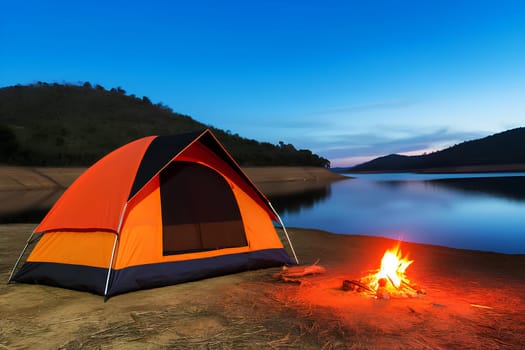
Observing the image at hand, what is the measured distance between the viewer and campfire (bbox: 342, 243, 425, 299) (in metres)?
5.49

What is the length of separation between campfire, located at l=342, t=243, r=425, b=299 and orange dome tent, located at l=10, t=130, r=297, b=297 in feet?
6.42

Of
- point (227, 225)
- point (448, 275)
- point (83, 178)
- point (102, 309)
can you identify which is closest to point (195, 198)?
point (227, 225)

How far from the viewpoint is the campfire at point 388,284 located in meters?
5.49

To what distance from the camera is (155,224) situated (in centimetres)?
638

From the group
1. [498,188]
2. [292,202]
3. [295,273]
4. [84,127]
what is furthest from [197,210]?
[84,127]

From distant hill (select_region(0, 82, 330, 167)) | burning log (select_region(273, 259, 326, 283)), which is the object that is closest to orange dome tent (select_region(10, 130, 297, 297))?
burning log (select_region(273, 259, 326, 283))

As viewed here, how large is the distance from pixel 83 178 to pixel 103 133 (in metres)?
77.0

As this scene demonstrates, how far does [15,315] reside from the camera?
4.86 meters

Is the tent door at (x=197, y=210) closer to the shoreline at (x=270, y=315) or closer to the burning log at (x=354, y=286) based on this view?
the shoreline at (x=270, y=315)

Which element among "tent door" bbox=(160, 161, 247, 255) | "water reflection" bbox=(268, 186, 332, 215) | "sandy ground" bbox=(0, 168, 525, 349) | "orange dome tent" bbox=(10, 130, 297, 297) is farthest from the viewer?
"water reflection" bbox=(268, 186, 332, 215)

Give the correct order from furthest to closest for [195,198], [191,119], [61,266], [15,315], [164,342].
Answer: [191,119] < [195,198] < [61,266] < [15,315] < [164,342]

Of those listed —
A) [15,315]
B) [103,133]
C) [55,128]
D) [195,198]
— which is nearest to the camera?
[15,315]

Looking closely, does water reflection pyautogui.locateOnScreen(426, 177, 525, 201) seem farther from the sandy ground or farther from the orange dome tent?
the orange dome tent

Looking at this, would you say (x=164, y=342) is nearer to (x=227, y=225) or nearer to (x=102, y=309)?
(x=102, y=309)
